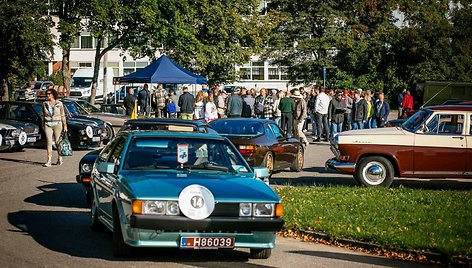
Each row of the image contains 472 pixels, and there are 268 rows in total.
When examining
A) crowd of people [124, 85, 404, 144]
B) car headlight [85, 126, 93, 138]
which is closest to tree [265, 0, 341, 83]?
crowd of people [124, 85, 404, 144]

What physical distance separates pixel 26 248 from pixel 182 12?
35.2 meters

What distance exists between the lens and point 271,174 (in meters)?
20.7

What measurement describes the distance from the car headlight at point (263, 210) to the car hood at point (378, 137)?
8.77m

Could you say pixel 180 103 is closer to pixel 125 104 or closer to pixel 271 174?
pixel 125 104

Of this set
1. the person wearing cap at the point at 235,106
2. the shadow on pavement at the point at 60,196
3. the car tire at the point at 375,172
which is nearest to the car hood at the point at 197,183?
the shadow on pavement at the point at 60,196

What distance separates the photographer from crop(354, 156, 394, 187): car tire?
58.5 feet

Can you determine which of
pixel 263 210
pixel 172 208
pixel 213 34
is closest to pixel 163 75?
pixel 213 34

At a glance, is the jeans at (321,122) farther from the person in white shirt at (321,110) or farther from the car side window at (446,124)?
the car side window at (446,124)

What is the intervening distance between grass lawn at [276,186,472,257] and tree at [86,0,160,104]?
1083 inches

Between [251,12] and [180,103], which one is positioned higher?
[251,12]

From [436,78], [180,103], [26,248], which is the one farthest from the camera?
[436,78]

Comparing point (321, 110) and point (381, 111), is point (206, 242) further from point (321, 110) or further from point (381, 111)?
point (381, 111)

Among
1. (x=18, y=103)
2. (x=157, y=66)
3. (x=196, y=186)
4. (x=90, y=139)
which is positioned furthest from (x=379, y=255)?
(x=157, y=66)

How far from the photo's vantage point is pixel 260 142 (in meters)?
19.8
